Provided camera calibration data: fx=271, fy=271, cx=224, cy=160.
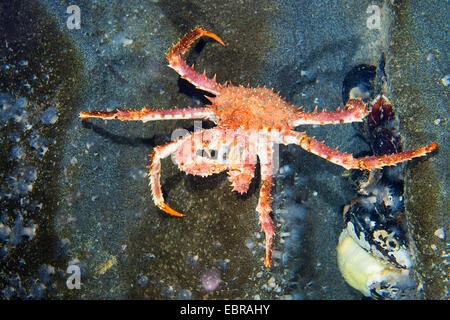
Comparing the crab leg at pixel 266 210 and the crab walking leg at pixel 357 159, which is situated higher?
the crab walking leg at pixel 357 159

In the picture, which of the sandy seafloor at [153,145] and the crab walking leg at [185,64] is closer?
the crab walking leg at [185,64]

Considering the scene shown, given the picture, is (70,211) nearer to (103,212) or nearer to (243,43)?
(103,212)

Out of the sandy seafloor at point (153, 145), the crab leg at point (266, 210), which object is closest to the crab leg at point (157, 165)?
the sandy seafloor at point (153, 145)

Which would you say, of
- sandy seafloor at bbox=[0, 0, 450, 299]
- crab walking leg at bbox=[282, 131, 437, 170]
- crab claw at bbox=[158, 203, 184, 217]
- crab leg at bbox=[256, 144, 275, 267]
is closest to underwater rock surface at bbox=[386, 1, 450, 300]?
sandy seafloor at bbox=[0, 0, 450, 299]

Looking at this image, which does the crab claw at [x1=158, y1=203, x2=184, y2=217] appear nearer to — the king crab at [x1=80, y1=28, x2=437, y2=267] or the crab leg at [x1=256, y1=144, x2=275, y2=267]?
the king crab at [x1=80, y1=28, x2=437, y2=267]

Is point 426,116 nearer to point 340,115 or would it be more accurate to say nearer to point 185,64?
point 340,115

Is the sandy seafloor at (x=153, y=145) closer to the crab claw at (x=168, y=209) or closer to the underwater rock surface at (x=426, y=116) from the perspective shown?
the underwater rock surface at (x=426, y=116)

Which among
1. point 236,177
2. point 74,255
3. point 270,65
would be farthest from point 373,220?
point 74,255
